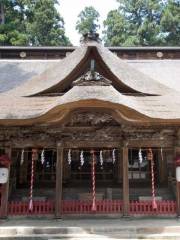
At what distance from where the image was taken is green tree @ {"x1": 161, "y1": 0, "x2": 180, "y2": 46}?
4081 cm

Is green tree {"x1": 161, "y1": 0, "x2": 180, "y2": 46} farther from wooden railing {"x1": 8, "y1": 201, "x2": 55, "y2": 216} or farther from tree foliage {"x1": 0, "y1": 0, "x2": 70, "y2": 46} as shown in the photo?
wooden railing {"x1": 8, "y1": 201, "x2": 55, "y2": 216}

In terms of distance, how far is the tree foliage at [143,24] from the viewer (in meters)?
40.9

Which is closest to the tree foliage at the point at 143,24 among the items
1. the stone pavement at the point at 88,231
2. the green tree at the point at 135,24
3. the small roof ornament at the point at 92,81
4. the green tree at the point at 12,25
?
the green tree at the point at 135,24

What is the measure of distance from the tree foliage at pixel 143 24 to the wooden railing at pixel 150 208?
2984 cm

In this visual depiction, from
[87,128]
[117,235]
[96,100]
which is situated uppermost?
[96,100]

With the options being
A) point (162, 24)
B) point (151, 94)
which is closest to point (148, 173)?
point (151, 94)

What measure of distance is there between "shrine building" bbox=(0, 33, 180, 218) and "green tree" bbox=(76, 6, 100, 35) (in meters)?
34.6

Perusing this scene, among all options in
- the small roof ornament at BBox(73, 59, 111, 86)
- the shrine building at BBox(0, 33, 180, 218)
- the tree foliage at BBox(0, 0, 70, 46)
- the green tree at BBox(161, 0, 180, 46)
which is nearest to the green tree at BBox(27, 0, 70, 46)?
the tree foliage at BBox(0, 0, 70, 46)

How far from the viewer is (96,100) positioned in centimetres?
1020

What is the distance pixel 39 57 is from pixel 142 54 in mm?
8279

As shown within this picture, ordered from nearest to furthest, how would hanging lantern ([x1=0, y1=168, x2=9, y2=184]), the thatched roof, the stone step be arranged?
the stone step
the thatched roof
hanging lantern ([x1=0, y1=168, x2=9, y2=184])

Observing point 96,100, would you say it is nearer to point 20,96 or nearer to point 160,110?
point 160,110

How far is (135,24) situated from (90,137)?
3596 centimetres

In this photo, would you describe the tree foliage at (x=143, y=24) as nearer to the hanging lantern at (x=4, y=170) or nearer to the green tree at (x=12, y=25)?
the green tree at (x=12, y=25)
